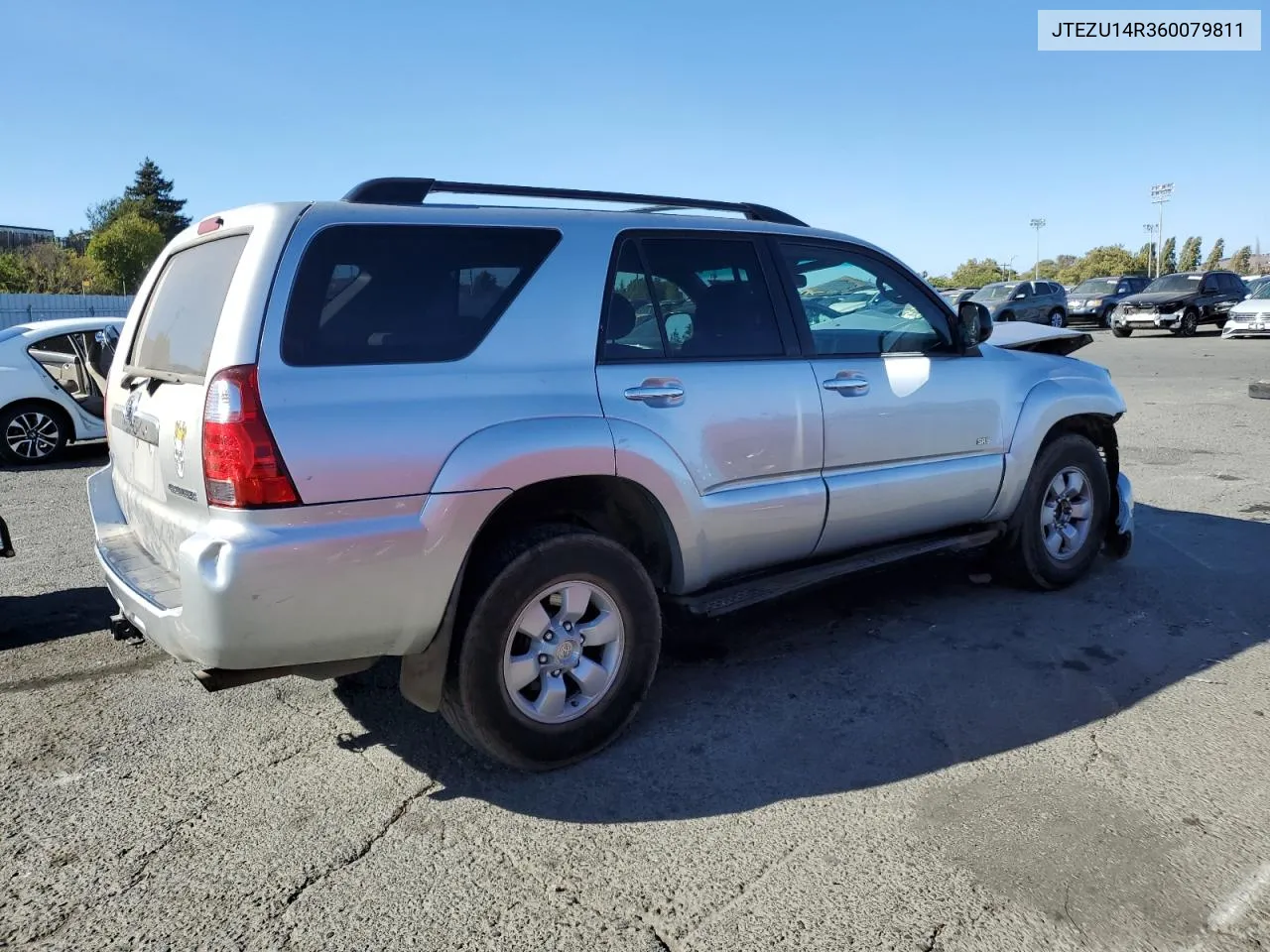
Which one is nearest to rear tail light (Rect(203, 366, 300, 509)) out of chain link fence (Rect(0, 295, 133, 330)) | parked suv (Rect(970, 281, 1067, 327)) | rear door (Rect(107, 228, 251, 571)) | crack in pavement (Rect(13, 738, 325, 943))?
rear door (Rect(107, 228, 251, 571))

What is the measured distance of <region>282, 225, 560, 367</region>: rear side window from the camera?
293 cm

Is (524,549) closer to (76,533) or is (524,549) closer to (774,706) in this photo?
(774,706)

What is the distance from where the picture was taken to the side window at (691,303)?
360cm

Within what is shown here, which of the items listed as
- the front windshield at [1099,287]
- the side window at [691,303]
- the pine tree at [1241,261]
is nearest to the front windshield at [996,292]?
the front windshield at [1099,287]

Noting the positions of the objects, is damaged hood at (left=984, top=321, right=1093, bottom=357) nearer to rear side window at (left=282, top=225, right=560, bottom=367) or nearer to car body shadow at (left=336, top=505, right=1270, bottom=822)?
car body shadow at (left=336, top=505, right=1270, bottom=822)

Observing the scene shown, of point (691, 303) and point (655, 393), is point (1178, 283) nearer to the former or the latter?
point (691, 303)

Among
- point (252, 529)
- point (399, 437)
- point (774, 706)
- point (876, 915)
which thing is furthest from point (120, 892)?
point (774, 706)

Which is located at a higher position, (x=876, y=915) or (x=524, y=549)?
(x=524, y=549)

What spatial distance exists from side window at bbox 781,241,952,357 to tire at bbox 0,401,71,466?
27.8 feet

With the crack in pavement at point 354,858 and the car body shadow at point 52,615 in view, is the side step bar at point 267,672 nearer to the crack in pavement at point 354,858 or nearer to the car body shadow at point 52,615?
the crack in pavement at point 354,858

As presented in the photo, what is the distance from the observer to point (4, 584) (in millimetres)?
5469

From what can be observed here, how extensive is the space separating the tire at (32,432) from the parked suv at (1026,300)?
24.2 meters

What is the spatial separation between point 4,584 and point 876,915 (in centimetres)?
509

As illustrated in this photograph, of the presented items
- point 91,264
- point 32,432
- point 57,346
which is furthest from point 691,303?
point 91,264
